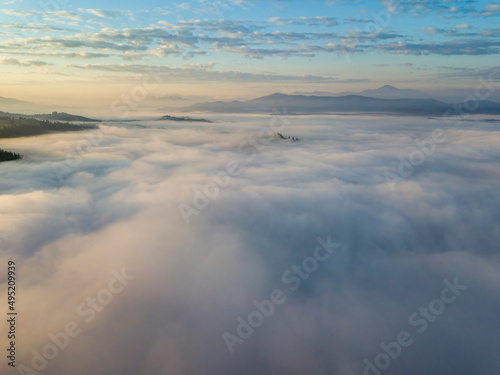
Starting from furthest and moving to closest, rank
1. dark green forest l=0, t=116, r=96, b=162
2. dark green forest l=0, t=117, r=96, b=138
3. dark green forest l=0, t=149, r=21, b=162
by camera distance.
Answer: dark green forest l=0, t=117, r=96, b=138 < dark green forest l=0, t=116, r=96, b=162 < dark green forest l=0, t=149, r=21, b=162

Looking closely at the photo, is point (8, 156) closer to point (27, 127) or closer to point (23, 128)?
point (23, 128)

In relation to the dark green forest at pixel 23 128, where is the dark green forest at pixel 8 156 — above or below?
below

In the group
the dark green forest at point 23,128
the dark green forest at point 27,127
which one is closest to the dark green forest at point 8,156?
the dark green forest at point 23,128

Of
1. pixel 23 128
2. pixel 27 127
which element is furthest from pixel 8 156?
pixel 27 127

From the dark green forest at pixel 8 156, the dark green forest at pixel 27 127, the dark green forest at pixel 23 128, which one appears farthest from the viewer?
the dark green forest at pixel 27 127

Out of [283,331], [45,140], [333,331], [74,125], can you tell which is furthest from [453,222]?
[74,125]

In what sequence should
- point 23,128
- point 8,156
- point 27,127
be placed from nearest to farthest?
point 8,156 < point 23,128 < point 27,127

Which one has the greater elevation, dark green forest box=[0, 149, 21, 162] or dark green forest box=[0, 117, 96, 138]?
dark green forest box=[0, 117, 96, 138]

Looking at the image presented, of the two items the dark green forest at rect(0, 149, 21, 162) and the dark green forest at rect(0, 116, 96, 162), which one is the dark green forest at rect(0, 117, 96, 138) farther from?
the dark green forest at rect(0, 149, 21, 162)

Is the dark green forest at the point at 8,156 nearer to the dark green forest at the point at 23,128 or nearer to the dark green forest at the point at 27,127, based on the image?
the dark green forest at the point at 23,128

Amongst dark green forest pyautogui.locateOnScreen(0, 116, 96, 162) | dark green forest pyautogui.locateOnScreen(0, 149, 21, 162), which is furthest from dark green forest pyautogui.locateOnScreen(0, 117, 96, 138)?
dark green forest pyautogui.locateOnScreen(0, 149, 21, 162)

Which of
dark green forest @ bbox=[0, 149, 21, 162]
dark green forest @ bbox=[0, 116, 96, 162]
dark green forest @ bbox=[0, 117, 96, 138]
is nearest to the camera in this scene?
dark green forest @ bbox=[0, 149, 21, 162]
